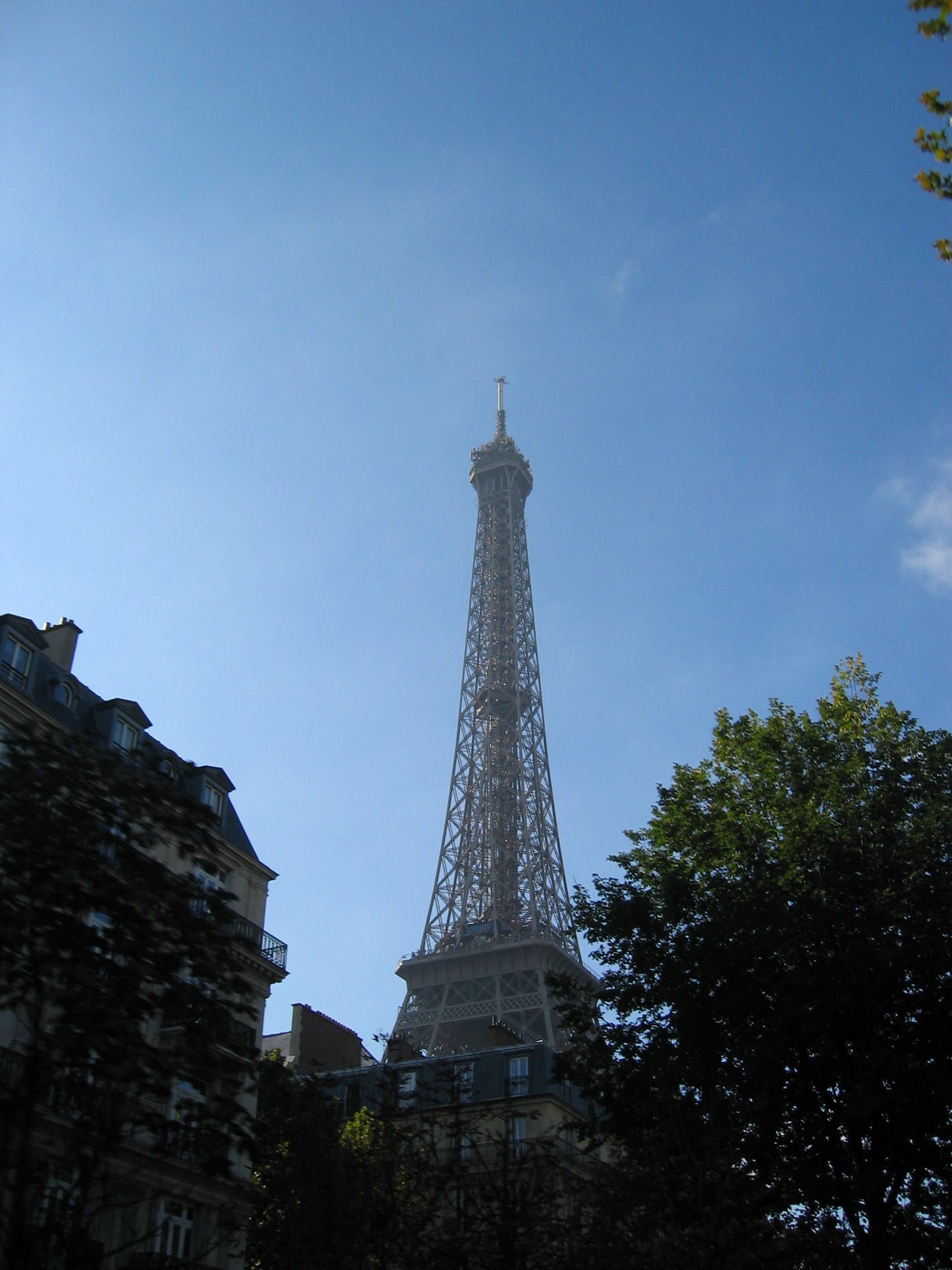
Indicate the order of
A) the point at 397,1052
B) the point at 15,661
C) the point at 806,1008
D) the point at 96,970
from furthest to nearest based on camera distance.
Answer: the point at 397,1052 → the point at 15,661 → the point at 806,1008 → the point at 96,970

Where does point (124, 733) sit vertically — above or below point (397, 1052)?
above

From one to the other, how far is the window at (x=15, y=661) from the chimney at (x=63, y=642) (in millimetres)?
2235

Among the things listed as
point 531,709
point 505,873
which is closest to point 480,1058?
point 505,873

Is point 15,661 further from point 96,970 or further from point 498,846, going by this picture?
point 498,846

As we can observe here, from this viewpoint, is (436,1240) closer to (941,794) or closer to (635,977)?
(635,977)

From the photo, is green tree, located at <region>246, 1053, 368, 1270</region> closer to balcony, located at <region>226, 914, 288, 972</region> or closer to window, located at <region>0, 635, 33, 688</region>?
balcony, located at <region>226, 914, 288, 972</region>

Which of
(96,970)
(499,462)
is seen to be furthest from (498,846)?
(96,970)

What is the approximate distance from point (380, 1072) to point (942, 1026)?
17.4 meters

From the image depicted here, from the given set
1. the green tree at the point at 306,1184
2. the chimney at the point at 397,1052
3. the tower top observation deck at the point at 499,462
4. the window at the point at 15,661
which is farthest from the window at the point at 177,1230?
the tower top observation deck at the point at 499,462

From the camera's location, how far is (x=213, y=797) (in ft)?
95.1

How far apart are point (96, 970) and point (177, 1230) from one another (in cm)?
1361

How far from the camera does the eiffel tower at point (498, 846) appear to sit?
65.5 metres

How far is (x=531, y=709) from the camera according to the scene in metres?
86.5

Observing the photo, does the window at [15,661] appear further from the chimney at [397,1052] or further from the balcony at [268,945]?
the chimney at [397,1052]
